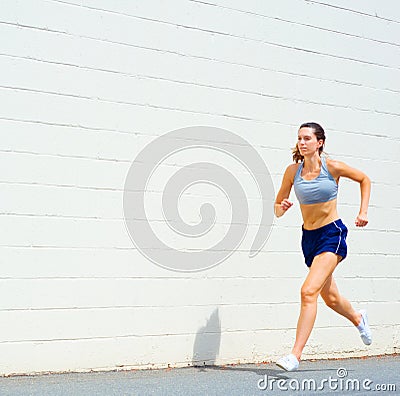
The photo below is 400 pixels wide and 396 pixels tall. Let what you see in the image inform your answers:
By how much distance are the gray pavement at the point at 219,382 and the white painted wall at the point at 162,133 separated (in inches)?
7.8

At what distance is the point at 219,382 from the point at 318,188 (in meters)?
1.60

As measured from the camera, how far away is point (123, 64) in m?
6.00

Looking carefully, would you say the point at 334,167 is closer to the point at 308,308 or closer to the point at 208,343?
the point at 308,308

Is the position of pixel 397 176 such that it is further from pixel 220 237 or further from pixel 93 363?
pixel 93 363

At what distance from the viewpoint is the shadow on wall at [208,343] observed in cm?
623

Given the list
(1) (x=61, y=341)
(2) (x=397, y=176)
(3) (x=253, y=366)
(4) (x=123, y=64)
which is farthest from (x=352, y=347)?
(4) (x=123, y=64)

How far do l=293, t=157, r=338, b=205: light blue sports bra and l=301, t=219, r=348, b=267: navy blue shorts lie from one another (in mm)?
212

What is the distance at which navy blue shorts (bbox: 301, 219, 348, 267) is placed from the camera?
220 inches

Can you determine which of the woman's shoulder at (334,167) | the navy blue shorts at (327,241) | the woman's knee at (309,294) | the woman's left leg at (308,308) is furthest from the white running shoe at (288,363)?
the woman's shoulder at (334,167)

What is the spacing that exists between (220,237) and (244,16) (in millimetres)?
1942

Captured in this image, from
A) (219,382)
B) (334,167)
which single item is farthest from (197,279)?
(334,167)

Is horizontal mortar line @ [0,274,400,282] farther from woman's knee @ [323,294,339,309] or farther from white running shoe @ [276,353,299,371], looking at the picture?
white running shoe @ [276,353,299,371]

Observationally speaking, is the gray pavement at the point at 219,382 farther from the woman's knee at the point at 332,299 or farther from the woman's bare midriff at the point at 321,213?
the woman's bare midriff at the point at 321,213

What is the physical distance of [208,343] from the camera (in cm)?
628
